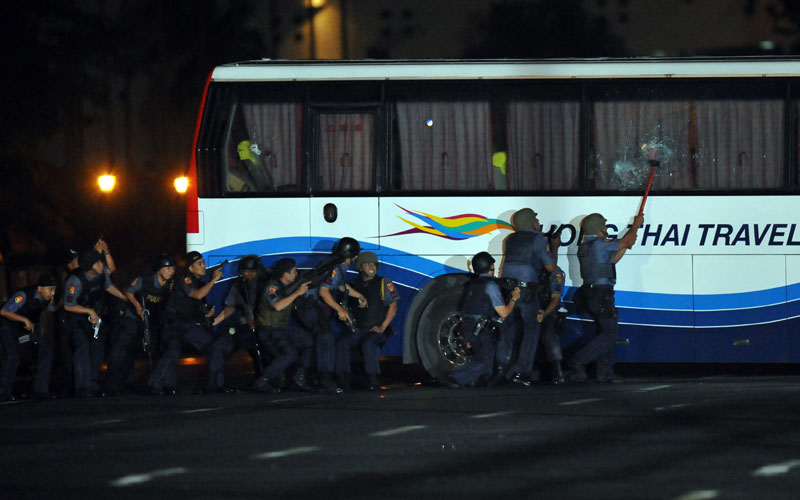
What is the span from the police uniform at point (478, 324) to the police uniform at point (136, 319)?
3.03 metres

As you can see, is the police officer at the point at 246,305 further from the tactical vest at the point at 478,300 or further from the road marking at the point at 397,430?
the road marking at the point at 397,430

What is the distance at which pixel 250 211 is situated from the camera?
1441cm

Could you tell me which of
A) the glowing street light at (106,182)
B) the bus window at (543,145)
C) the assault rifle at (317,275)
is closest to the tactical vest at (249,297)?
the assault rifle at (317,275)

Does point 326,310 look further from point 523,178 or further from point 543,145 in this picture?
point 543,145

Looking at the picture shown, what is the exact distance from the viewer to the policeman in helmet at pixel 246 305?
14148mm

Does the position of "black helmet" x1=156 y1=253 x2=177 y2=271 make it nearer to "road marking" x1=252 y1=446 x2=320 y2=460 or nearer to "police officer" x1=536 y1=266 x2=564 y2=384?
"police officer" x1=536 y1=266 x2=564 y2=384

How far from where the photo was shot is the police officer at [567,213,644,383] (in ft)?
45.4

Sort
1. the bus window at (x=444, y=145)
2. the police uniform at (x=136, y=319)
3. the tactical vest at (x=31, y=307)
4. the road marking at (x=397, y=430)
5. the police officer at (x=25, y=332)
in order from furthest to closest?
1. the bus window at (x=444, y=145)
2. the police uniform at (x=136, y=319)
3. the tactical vest at (x=31, y=307)
4. the police officer at (x=25, y=332)
5. the road marking at (x=397, y=430)

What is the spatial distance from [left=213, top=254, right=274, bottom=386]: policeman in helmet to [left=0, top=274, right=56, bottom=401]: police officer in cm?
174

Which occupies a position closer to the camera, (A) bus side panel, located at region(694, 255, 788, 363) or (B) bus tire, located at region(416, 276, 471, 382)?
(A) bus side panel, located at region(694, 255, 788, 363)

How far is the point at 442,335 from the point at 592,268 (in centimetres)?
172

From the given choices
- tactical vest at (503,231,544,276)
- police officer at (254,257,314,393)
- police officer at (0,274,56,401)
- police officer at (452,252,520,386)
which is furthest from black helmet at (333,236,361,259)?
police officer at (0,274,56,401)

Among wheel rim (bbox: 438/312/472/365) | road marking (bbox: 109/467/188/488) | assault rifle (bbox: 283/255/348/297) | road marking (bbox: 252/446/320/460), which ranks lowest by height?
road marking (bbox: 109/467/188/488)

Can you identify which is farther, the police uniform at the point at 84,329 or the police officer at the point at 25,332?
the police uniform at the point at 84,329
